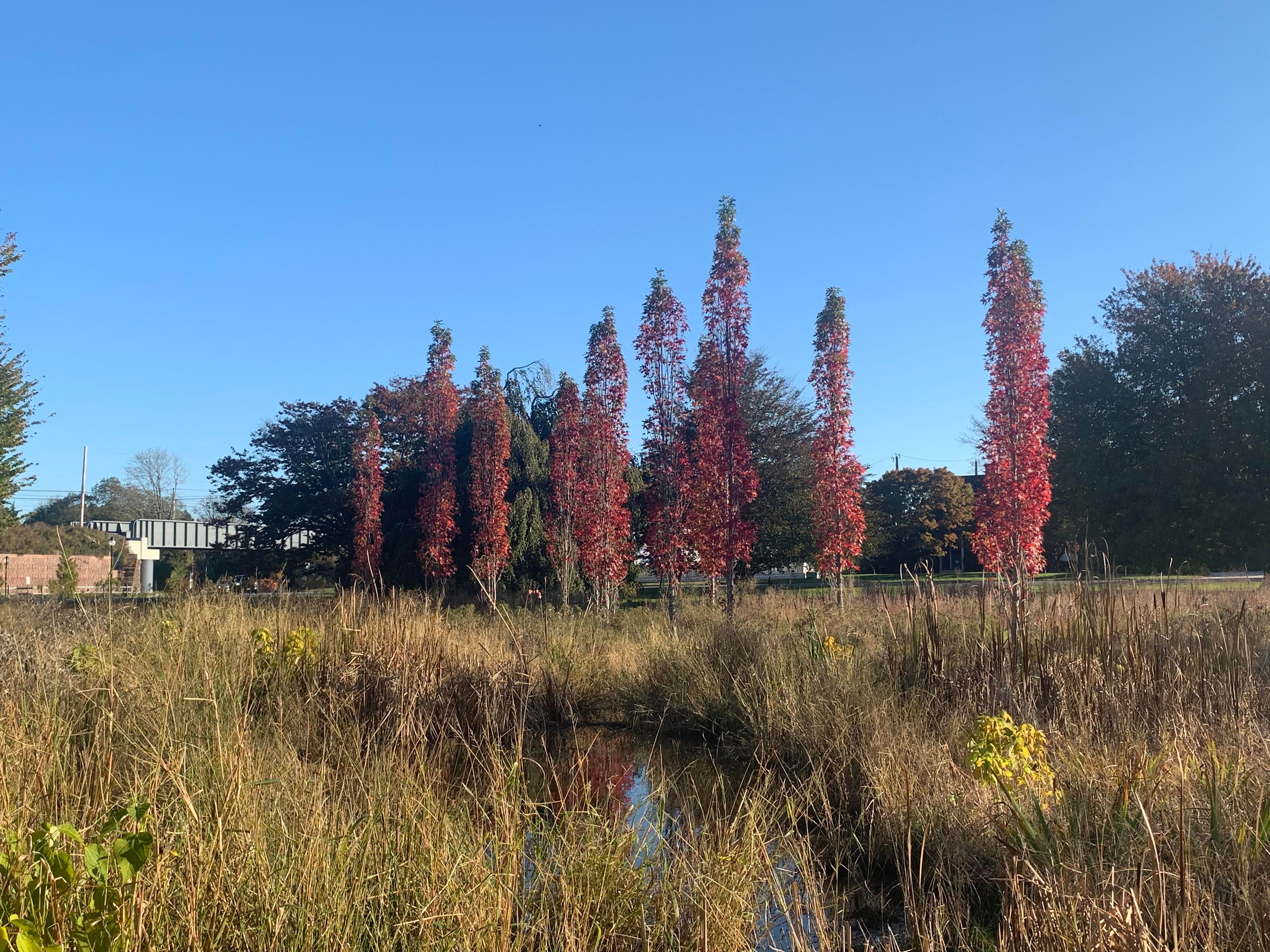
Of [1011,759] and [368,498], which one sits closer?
[1011,759]

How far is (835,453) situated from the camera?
1568 centimetres

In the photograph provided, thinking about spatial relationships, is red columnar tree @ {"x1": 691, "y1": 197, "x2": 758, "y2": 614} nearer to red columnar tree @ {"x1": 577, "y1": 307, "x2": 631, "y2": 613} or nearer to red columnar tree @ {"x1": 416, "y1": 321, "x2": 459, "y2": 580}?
red columnar tree @ {"x1": 577, "y1": 307, "x2": 631, "y2": 613}

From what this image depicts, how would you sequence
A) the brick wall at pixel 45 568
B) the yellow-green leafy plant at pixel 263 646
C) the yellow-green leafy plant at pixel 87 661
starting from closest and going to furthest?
the yellow-green leafy plant at pixel 87 661, the yellow-green leafy plant at pixel 263 646, the brick wall at pixel 45 568

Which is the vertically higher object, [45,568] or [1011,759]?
[45,568]

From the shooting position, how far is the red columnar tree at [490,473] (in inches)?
687

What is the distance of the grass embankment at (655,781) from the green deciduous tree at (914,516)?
20102 mm

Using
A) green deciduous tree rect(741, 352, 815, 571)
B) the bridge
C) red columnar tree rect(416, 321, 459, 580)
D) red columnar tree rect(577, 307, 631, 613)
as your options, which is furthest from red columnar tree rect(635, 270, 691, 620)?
the bridge

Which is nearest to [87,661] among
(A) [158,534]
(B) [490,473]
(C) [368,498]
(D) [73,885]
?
(D) [73,885]

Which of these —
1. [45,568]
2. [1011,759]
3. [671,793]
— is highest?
[45,568]

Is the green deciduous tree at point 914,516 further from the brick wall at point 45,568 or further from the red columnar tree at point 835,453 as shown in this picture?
the brick wall at point 45,568

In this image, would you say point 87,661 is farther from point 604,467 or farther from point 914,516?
point 914,516

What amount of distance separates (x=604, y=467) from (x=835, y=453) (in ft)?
14.8

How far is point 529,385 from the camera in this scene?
2564 cm

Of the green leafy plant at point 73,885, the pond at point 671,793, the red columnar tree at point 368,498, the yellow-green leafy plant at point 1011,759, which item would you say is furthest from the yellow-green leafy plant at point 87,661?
the red columnar tree at point 368,498
